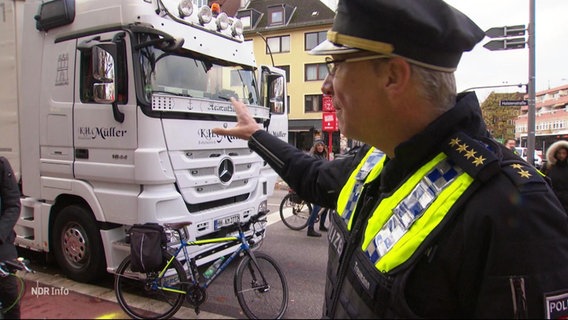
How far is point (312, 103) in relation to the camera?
30.5m

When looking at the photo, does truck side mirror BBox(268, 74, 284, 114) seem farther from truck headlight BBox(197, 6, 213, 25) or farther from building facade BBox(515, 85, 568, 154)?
building facade BBox(515, 85, 568, 154)

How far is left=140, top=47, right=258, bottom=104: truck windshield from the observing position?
4.01 m

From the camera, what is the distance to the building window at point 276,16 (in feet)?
104

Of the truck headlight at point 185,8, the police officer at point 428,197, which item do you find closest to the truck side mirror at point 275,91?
the truck headlight at point 185,8

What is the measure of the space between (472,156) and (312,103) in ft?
98.2

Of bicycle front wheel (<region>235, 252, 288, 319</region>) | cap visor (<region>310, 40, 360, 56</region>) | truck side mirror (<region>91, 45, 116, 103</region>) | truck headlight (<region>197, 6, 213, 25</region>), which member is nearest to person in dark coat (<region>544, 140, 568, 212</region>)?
bicycle front wheel (<region>235, 252, 288, 319</region>)

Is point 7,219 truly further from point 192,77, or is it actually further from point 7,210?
point 192,77

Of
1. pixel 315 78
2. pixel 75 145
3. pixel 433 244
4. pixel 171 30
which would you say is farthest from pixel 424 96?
pixel 315 78

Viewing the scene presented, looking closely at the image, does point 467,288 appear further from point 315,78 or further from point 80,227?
point 315,78

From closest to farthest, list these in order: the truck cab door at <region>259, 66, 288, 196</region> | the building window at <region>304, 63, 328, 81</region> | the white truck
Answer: the white truck, the truck cab door at <region>259, 66, 288, 196</region>, the building window at <region>304, 63, 328, 81</region>

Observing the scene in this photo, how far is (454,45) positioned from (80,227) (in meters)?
4.35

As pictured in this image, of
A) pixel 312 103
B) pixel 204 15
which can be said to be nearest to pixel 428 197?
pixel 204 15

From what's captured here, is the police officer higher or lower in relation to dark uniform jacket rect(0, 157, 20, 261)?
higher

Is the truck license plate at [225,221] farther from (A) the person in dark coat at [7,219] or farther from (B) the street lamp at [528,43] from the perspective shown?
(B) the street lamp at [528,43]
